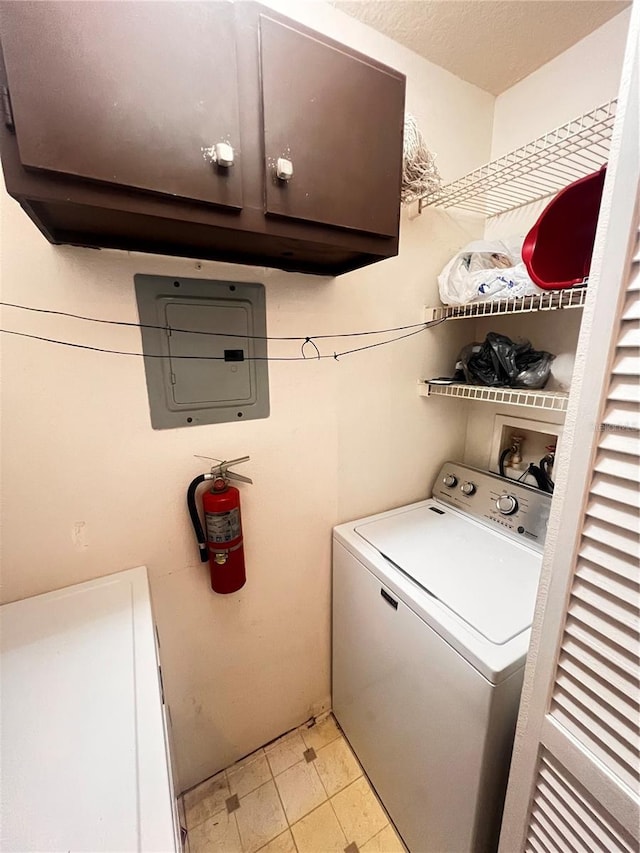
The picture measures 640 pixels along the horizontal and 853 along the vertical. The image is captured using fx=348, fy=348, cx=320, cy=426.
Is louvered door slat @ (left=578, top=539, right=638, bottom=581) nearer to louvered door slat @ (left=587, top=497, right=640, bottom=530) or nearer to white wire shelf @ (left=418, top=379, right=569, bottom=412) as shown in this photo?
louvered door slat @ (left=587, top=497, right=640, bottom=530)

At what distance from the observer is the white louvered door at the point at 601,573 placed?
1.62 feet

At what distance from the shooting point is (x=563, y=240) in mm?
1031

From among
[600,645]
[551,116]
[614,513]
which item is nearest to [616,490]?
[614,513]

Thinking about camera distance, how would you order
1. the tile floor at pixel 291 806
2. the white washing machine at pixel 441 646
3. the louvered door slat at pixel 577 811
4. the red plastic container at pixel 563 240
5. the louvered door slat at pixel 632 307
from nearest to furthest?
the louvered door slat at pixel 632 307
the louvered door slat at pixel 577 811
the white washing machine at pixel 441 646
the red plastic container at pixel 563 240
the tile floor at pixel 291 806

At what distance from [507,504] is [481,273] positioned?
0.84 meters

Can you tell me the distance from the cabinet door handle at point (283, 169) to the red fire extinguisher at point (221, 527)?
0.77 m

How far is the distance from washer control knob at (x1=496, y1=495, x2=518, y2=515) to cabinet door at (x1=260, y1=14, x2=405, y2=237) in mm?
1043

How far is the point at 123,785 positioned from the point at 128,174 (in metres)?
1.00

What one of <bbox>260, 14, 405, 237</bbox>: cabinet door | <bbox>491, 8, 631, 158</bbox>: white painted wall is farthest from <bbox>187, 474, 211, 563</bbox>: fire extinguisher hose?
<bbox>491, 8, 631, 158</bbox>: white painted wall

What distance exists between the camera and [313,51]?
742 mm

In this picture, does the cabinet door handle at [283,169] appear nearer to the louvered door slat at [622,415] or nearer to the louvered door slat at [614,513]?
the louvered door slat at [622,415]

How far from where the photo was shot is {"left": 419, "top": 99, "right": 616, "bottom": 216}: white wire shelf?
1.10 m

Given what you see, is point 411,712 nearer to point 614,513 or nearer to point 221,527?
point 221,527

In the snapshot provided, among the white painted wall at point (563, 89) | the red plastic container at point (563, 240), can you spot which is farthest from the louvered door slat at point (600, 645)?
the white painted wall at point (563, 89)
